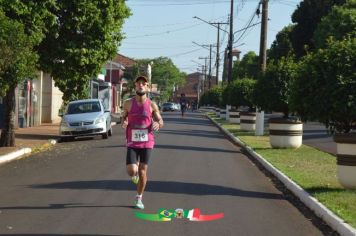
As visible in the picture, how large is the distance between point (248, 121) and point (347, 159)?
2067 centimetres

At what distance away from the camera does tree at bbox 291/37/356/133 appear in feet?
36.4

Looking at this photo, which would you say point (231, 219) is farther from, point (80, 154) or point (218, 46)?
point (218, 46)

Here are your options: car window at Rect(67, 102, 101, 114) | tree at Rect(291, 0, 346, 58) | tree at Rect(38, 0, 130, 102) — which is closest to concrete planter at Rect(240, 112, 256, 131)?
car window at Rect(67, 102, 101, 114)

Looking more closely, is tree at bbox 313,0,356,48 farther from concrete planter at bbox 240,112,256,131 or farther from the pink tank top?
the pink tank top

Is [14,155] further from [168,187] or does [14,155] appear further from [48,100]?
[48,100]

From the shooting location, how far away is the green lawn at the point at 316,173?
30.3 feet

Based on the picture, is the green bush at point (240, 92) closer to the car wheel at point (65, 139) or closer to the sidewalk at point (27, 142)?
the sidewalk at point (27, 142)

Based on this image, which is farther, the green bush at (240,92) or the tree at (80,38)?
the green bush at (240,92)

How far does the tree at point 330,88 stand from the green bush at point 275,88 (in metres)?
8.94

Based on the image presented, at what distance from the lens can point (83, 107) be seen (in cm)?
2528

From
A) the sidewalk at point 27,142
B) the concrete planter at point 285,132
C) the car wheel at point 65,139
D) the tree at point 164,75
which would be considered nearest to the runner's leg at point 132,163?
the sidewalk at point 27,142

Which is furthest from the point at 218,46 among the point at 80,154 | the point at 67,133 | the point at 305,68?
the point at 305,68

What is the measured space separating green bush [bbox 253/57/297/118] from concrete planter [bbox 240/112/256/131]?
27.9 feet

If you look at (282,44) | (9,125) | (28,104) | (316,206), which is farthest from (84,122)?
(282,44)
